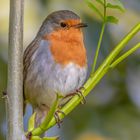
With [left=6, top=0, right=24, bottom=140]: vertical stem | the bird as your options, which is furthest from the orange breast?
[left=6, top=0, right=24, bottom=140]: vertical stem

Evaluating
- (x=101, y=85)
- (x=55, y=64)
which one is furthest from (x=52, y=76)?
(x=101, y=85)

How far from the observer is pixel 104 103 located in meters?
3.08

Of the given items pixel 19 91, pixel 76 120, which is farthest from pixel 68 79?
pixel 19 91

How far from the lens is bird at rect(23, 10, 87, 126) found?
8.01 feet

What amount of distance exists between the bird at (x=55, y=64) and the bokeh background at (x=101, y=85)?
0.21 m

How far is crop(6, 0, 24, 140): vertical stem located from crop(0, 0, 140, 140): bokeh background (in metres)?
1.45

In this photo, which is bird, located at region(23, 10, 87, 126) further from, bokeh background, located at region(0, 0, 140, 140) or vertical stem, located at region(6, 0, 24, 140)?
vertical stem, located at region(6, 0, 24, 140)

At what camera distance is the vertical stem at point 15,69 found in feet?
4.31

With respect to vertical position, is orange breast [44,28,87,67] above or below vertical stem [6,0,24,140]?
below

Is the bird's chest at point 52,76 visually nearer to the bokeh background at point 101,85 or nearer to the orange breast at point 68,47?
the orange breast at point 68,47

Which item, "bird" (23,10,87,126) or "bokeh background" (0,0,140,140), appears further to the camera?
"bokeh background" (0,0,140,140)

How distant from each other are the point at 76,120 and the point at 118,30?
618mm

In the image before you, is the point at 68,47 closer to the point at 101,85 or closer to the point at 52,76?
the point at 52,76

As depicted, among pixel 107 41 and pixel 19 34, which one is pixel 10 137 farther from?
pixel 107 41
